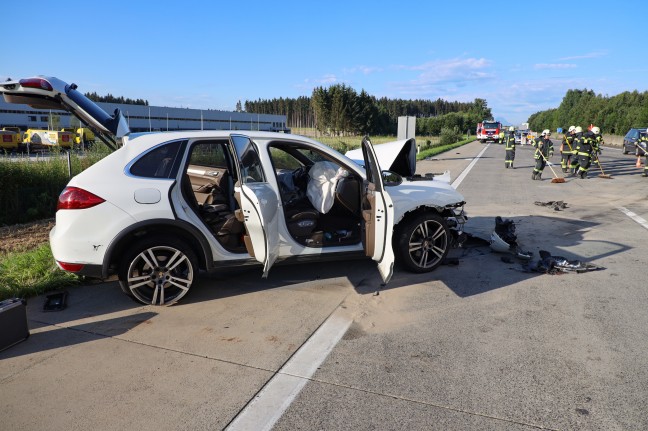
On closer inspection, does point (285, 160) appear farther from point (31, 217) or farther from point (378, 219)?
point (31, 217)

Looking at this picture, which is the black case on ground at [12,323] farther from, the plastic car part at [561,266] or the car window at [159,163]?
the plastic car part at [561,266]

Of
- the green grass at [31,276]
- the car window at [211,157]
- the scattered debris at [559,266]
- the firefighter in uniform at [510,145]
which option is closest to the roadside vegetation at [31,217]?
the green grass at [31,276]

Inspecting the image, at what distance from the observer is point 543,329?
413 cm

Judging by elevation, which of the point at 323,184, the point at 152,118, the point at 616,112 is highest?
the point at 616,112

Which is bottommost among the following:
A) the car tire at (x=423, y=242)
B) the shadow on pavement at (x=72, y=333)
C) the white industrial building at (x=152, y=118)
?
the shadow on pavement at (x=72, y=333)

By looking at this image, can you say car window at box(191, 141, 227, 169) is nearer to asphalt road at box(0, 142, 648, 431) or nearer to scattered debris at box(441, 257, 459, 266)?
asphalt road at box(0, 142, 648, 431)

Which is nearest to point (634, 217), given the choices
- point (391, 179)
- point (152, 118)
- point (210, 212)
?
point (391, 179)

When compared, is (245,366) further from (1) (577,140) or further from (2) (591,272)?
(1) (577,140)

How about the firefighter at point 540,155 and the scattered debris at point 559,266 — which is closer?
the scattered debris at point 559,266

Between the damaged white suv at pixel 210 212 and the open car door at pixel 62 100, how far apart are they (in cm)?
1

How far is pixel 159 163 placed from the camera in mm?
4641

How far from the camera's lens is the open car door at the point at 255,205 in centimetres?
447

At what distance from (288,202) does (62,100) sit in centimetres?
278

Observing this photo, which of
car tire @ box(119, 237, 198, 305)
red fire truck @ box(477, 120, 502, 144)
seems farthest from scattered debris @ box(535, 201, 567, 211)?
red fire truck @ box(477, 120, 502, 144)
